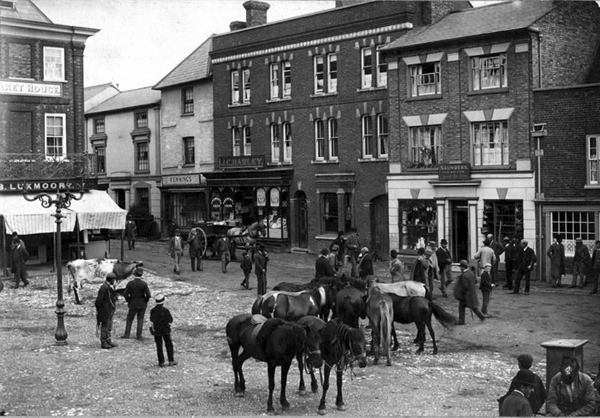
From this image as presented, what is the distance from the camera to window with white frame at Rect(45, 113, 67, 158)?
32.3 metres

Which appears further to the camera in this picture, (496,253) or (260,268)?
(496,253)

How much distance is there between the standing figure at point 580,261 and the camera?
24.3 m

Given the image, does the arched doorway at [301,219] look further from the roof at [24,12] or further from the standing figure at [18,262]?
the standing figure at [18,262]

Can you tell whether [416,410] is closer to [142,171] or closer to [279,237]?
[279,237]

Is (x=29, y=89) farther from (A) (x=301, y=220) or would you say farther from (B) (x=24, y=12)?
(A) (x=301, y=220)

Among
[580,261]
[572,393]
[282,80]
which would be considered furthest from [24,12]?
[572,393]

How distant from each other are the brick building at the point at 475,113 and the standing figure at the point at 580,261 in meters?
2.25

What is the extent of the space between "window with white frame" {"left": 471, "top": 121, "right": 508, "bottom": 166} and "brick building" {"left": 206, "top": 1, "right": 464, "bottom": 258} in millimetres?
4790

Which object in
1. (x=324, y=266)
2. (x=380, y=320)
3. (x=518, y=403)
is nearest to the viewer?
(x=518, y=403)

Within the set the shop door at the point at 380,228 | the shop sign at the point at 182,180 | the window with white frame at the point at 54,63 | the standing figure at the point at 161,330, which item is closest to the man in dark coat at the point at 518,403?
the standing figure at the point at 161,330

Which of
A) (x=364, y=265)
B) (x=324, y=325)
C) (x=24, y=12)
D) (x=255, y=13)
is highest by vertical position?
(x=255, y=13)

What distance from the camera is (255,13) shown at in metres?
42.3

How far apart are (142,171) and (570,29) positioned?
30701mm

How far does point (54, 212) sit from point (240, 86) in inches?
648
